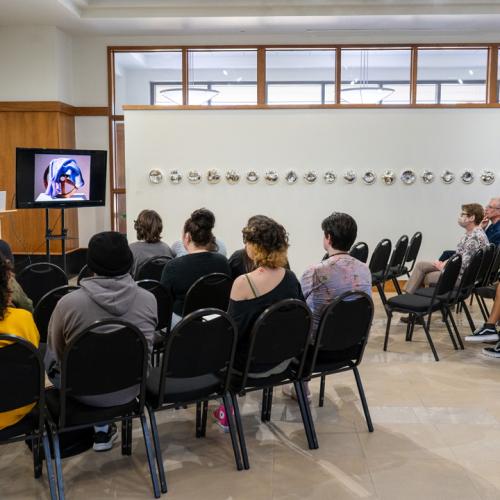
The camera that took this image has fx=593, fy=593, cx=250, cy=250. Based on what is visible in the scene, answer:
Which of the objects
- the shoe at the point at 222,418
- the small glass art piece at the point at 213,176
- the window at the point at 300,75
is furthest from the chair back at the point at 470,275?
the window at the point at 300,75

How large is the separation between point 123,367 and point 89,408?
244mm

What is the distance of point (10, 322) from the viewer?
234 centimetres

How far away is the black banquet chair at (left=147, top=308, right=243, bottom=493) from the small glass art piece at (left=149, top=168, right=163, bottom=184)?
4.92 meters

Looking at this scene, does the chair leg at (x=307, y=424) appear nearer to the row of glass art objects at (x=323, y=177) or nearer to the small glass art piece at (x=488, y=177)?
the row of glass art objects at (x=323, y=177)

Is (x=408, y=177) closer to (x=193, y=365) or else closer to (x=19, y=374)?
(x=193, y=365)

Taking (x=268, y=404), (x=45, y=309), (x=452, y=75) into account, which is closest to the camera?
(x=45, y=309)

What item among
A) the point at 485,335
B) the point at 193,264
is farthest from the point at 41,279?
the point at 485,335

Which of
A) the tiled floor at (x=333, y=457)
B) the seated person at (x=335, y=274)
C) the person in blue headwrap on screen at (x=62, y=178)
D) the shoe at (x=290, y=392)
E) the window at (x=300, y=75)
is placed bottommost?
the tiled floor at (x=333, y=457)

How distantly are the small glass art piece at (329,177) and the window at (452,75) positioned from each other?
7.17 feet

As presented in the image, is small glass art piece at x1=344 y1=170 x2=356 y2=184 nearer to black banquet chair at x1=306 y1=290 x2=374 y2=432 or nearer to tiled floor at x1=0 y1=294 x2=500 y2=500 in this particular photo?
tiled floor at x1=0 y1=294 x2=500 y2=500

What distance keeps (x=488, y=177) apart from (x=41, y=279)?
5.72 m

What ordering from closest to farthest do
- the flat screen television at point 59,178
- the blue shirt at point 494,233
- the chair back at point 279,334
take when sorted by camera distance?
the chair back at point 279,334 → the blue shirt at point 494,233 → the flat screen television at point 59,178

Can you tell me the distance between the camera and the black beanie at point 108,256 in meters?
2.57

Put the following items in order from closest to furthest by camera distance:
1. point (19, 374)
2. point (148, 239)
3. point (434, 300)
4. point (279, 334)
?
point (19, 374), point (279, 334), point (148, 239), point (434, 300)
